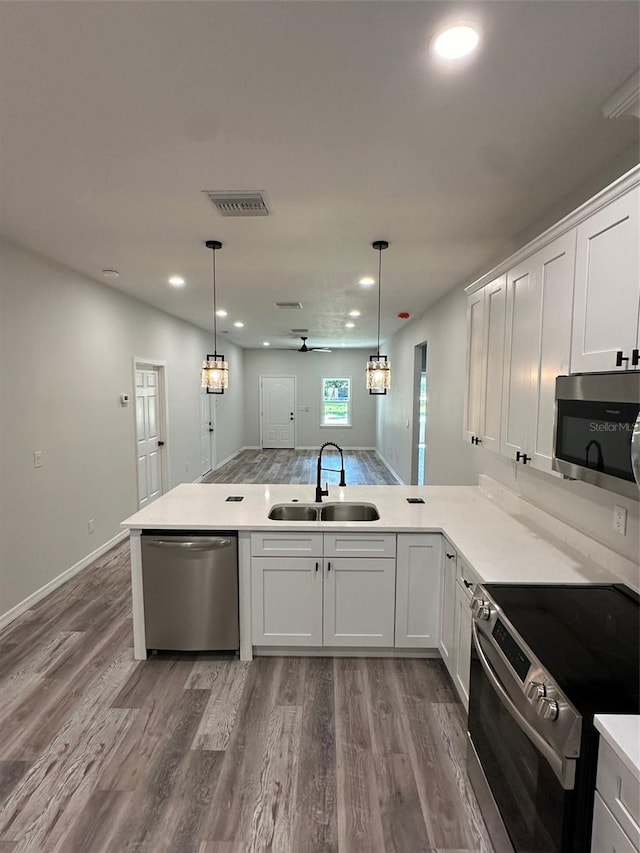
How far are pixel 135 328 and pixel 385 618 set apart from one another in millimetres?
4313

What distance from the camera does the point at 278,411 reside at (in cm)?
1134

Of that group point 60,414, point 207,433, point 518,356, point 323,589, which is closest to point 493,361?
point 518,356

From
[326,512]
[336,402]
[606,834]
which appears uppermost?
[336,402]

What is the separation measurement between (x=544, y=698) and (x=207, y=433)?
299 inches

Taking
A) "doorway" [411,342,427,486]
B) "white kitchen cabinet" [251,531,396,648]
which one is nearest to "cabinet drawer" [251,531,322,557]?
"white kitchen cabinet" [251,531,396,648]

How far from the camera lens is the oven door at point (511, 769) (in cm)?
115

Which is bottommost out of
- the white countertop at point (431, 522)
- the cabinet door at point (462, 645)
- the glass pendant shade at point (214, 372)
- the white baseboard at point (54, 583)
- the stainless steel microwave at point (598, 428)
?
the white baseboard at point (54, 583)

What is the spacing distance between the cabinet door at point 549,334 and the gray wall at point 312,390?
9.02 m

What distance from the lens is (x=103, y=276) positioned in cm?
407

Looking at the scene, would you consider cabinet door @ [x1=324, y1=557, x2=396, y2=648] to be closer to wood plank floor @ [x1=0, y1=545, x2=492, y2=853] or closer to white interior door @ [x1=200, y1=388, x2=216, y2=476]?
wood plank floor @ [x1=0, y1=545, x2=492, y2=853]

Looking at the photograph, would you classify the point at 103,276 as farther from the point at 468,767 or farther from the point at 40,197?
the point at 468,767

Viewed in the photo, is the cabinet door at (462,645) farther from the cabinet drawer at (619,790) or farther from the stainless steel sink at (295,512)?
the stainless steel sink at (295,512)

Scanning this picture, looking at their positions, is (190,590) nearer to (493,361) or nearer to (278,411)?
(493,361)

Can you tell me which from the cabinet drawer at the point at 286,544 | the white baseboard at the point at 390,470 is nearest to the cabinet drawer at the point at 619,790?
the cabinet drawer at the point at 286,544
